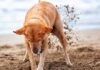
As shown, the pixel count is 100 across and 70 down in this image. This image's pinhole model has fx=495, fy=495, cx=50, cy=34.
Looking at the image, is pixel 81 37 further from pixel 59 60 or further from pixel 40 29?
pixel 40 29

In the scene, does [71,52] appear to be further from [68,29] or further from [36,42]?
[36,42]

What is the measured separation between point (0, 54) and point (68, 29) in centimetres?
219

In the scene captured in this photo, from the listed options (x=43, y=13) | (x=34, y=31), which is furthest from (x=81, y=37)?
(x=34, y=31)

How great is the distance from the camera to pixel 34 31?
9.95 meters

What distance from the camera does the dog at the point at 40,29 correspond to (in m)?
9.96

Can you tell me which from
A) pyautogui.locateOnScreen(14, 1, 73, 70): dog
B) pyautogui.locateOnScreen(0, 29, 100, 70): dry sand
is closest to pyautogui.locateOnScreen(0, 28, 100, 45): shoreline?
pyautogui.locateOnScreen(0, 29, 100, 70): dry sand

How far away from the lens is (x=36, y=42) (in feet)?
32.6

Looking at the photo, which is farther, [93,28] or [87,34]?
[93,28]

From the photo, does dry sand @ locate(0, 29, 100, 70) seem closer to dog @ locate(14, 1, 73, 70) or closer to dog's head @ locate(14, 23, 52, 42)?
dog @ locate(14, 1, 73, 70)

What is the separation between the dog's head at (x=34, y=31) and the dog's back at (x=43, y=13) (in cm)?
49

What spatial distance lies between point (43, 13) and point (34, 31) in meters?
1.53

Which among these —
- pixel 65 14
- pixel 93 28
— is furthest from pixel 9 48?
pixel 93 28

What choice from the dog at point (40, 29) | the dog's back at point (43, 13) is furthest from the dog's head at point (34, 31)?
the dog's back at point (43, 13)

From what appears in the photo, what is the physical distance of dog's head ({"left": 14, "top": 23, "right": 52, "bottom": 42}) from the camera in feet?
32.6
